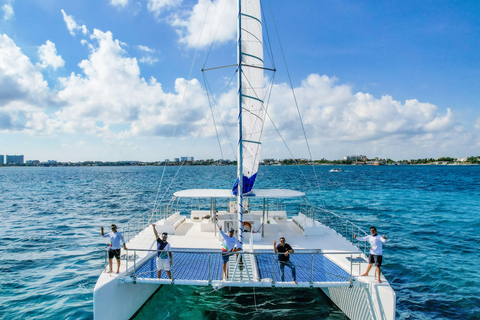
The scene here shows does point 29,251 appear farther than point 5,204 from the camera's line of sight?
No

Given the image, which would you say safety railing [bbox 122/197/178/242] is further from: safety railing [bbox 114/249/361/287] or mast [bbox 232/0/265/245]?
mast [bbox 232/0/265/245]

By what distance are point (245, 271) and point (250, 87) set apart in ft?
24.6

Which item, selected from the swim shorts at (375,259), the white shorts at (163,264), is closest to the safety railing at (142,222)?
the white shorts at (163,264)

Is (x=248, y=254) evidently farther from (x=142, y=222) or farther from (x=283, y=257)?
(x=142, y=222)

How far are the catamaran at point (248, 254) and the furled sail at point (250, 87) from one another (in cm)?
4

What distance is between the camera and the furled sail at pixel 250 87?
1274 cm

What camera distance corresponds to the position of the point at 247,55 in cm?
1279

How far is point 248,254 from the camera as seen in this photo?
11180mm

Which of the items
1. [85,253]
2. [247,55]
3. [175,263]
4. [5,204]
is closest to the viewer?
[175,263]

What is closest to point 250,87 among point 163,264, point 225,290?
point 163,264

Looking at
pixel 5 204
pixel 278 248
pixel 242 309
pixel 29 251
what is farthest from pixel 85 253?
pixel 5 204

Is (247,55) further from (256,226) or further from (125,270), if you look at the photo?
(125,270)

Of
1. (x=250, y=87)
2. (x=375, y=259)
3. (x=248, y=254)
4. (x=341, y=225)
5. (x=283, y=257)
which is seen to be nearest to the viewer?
(x=375, y=259)

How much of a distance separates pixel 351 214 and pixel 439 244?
10.2 metres
